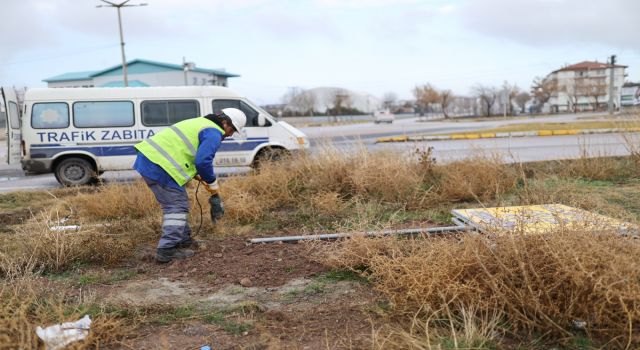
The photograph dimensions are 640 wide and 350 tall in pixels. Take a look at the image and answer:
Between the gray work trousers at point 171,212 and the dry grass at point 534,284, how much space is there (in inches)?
88.1

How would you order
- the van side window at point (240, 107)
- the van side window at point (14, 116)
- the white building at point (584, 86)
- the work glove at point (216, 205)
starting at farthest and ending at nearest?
the white building at point (584, 86) < the van side window at point (240, 107) < the van side window at point (14, 116) < the work glove at point (216, 205)

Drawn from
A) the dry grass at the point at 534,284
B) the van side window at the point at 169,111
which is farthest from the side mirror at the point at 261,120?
the dry grass at the point at 534,284

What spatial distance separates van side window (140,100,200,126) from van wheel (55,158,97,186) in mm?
1597

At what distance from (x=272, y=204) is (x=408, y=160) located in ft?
8.08

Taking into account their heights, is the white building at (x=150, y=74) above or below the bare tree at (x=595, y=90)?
above

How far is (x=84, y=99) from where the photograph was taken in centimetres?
1027

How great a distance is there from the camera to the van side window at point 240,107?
10.7m

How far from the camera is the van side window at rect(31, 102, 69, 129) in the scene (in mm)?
10125

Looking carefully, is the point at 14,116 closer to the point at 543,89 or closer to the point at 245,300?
the point at 245,300

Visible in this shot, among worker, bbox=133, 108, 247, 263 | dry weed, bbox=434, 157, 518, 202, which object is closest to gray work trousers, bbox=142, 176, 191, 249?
worker, bbox=133, 108, 247, 263

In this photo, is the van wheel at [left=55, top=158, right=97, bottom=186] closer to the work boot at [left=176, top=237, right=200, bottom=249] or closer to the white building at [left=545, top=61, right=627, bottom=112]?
the work boot at [left=176, top=237, right=200, bottom=249]

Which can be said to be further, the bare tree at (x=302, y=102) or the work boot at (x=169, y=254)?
the bare tree at (x=302, y=102)

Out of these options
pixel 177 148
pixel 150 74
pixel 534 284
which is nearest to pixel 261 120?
pixel 177 148

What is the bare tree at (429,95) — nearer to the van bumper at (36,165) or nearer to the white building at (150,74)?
the white building at (150,74)
